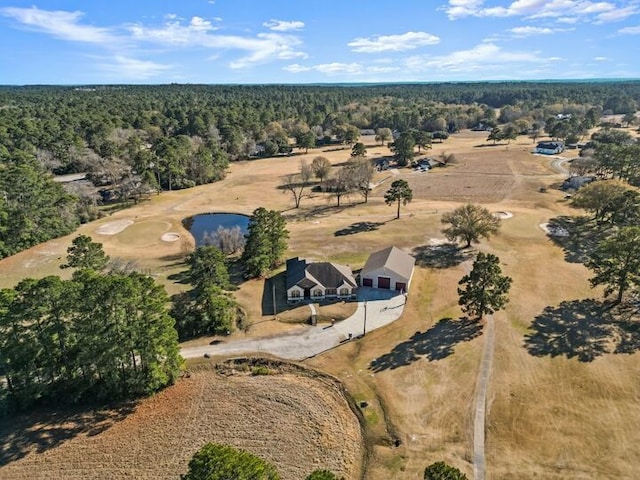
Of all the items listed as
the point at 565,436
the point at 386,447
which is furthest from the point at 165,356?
the point at 565,436

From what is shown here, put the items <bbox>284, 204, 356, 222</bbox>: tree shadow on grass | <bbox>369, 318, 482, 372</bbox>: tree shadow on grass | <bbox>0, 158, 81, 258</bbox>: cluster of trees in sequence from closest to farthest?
<bbox>369, 318, 482, 372</bbox>: tree shadow on grass < <bbox>0, 158, 81, 258</bbox>: cluster of trees < <bbox>284, 204, 356, 222</bbox>: tree shadow on grass

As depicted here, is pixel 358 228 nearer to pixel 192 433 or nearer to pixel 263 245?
pixel 263 245

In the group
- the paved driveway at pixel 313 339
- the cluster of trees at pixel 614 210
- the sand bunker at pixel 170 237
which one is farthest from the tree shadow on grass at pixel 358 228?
the cluster of trees at pixel 614 210

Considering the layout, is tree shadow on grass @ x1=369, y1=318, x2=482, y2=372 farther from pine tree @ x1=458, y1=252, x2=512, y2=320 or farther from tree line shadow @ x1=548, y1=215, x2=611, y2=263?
tree line shadow @ x1=548, y1=215, x2=611, y2=263

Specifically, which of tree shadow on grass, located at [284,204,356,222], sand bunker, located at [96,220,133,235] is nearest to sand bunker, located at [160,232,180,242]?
sand bunker, located at [96,220,133,235]

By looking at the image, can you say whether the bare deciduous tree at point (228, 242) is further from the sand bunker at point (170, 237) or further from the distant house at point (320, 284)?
the distant house at point (320, 284)

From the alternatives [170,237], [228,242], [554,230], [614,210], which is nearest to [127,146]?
[170,237]
